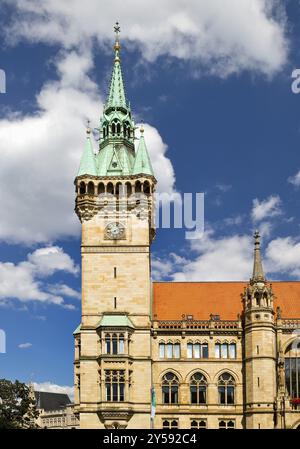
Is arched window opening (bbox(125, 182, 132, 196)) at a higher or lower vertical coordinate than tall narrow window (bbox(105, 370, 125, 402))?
higher

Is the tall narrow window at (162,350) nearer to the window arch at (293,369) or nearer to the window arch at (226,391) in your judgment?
the window arch at (226,391)

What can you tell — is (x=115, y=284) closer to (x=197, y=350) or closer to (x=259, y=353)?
(x=197, y=350)

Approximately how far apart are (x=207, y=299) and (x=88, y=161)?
755 inches

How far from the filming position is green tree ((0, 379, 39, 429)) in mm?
94350

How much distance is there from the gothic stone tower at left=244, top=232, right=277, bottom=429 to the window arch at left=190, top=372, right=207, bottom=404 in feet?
13.8

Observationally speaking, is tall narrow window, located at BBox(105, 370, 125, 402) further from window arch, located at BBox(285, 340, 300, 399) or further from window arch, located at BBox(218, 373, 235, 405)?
window arch, located at BBox(285, 340, 300, 399)

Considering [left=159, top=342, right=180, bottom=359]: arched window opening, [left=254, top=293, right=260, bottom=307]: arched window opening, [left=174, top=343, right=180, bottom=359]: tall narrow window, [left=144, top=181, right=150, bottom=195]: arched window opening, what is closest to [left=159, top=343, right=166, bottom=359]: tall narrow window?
[left=159, top=342, right=180, bottom=359]: arched window opening

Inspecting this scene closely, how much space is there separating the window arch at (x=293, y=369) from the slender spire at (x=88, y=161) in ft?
87.7

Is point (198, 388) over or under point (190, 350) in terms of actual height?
under

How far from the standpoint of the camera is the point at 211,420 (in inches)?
2763

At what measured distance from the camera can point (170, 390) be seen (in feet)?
231

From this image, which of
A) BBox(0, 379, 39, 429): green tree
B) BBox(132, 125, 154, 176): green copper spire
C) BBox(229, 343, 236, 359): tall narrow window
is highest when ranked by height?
BBox(132, 125, 154, 176): green copper spire

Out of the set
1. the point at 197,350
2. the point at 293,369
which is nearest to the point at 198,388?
the point at 197,350

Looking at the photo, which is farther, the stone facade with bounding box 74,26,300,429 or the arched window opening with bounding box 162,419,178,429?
the arched window opening with bounding box 162,419,178,429
